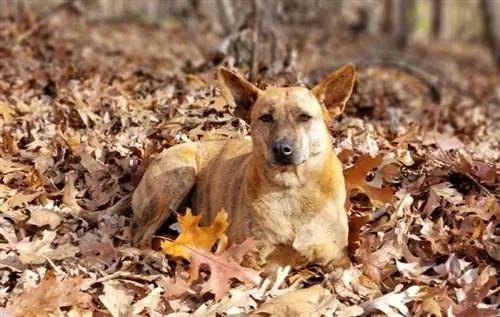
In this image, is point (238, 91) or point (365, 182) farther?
point (365, 182)

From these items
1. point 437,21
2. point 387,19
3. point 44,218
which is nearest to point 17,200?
point 44,218

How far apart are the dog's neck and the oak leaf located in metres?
0.53

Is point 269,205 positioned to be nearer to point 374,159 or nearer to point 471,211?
point 374,159

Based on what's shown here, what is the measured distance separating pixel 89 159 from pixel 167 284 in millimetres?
1758

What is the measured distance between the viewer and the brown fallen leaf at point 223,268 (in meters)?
4.82

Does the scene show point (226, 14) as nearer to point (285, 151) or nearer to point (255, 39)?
point (255, 39)

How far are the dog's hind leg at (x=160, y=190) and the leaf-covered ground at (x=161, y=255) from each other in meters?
0.14

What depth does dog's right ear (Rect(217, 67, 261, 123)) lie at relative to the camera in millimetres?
5336

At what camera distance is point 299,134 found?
4.93 metres

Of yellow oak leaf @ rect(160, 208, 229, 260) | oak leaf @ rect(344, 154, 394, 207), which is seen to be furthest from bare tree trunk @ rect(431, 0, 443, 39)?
yellow oak leaf @ rect(160, 208, 229, 260)

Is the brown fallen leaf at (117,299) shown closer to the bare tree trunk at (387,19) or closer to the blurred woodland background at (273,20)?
the blurred woodland background at (273,20)

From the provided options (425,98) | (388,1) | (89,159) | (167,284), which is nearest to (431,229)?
(167,284)

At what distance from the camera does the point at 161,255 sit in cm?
530

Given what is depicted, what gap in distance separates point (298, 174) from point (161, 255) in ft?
3.34
